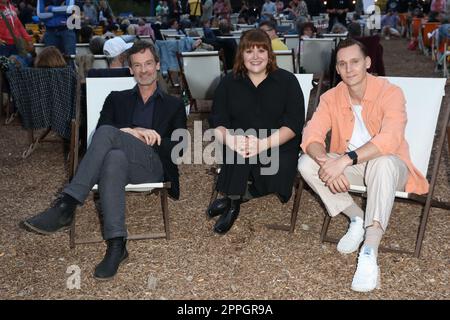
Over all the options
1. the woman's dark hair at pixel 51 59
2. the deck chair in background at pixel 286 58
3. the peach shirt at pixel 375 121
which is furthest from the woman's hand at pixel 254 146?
the deck chair in background at pixel 286 58

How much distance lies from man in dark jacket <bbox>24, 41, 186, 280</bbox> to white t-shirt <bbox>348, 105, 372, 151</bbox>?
1094 mm

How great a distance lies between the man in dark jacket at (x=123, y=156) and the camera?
3.31 m

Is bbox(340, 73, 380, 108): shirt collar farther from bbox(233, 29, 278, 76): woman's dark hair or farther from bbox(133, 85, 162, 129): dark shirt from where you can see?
bbox(133, 85, 162, 129): dark shirt

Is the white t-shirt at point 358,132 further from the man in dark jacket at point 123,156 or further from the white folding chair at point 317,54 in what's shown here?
the white folding chair at point 317,54

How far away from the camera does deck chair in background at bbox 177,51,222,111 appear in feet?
22.9

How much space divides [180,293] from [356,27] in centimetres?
596

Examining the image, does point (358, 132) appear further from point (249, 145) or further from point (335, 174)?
point (249, 145)

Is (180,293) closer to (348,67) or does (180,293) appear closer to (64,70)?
(348,67)

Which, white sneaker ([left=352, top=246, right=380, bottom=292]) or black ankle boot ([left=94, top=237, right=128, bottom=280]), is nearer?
white sneaker ([left=352, top=246, right=380, bottom=292])

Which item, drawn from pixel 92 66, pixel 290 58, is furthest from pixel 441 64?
pixel 92 66

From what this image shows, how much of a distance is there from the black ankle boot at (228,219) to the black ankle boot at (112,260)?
2.25ft

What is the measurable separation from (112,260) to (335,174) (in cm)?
133

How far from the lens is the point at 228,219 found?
151 inches

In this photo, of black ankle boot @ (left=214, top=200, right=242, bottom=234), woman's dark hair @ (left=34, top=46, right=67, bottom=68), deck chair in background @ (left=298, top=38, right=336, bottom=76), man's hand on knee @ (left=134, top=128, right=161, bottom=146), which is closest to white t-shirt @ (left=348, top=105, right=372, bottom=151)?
black ankle boot @ (left=214, top=200, right=242, bottom=234)
